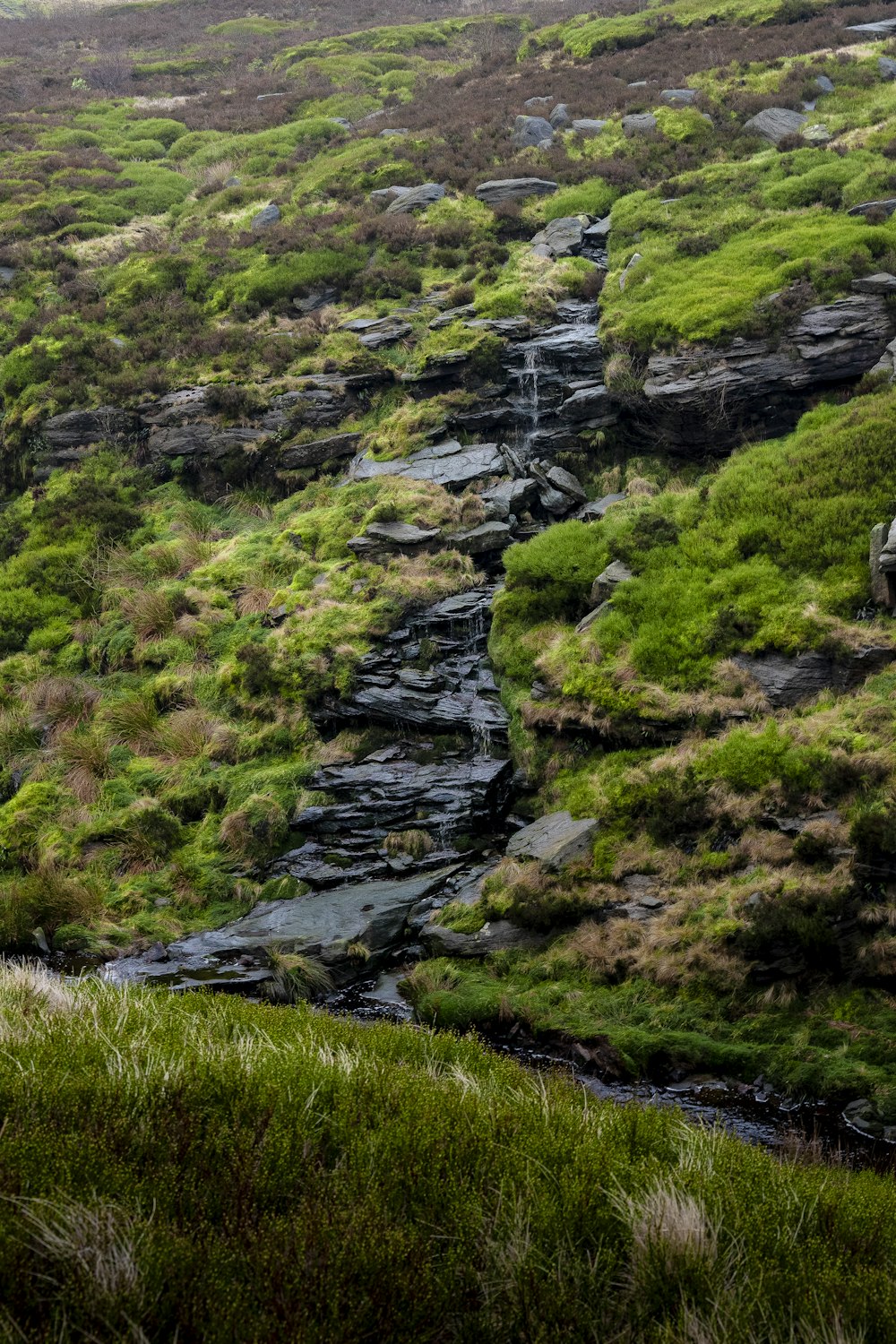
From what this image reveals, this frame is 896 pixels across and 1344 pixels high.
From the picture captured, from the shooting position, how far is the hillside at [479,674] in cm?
411

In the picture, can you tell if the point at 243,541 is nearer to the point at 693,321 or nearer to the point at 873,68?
the point at 693,321

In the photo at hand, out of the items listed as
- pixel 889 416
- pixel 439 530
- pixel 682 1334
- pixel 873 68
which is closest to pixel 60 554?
pixel 439 530

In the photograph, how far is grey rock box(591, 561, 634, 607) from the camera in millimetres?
16109

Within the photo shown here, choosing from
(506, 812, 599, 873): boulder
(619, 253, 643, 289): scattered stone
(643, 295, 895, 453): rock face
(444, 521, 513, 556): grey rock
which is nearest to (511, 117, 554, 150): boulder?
(619, 253, 643, 289): scattered stone

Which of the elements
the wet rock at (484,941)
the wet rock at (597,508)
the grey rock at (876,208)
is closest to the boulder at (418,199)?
the grey rock at (876,208)

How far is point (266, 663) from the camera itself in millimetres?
17891

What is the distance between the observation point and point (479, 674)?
17188 millimetres

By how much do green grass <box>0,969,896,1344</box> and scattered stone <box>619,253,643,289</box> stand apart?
23.5 meters

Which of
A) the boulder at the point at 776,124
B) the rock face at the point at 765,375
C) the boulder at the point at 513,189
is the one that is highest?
→ the boulder at the point at 776,124

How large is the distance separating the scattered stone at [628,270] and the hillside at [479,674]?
0.18m

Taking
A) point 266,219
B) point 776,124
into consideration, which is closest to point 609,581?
point 776,124

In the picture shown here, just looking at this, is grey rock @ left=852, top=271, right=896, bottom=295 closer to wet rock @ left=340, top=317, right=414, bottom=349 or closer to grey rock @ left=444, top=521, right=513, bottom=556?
grey rock @ left=444, top=521, right=513, bottom=556

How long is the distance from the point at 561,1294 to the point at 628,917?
8.10 meters

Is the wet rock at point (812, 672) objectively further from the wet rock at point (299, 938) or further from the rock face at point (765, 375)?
the rock face at point (765, 375)
